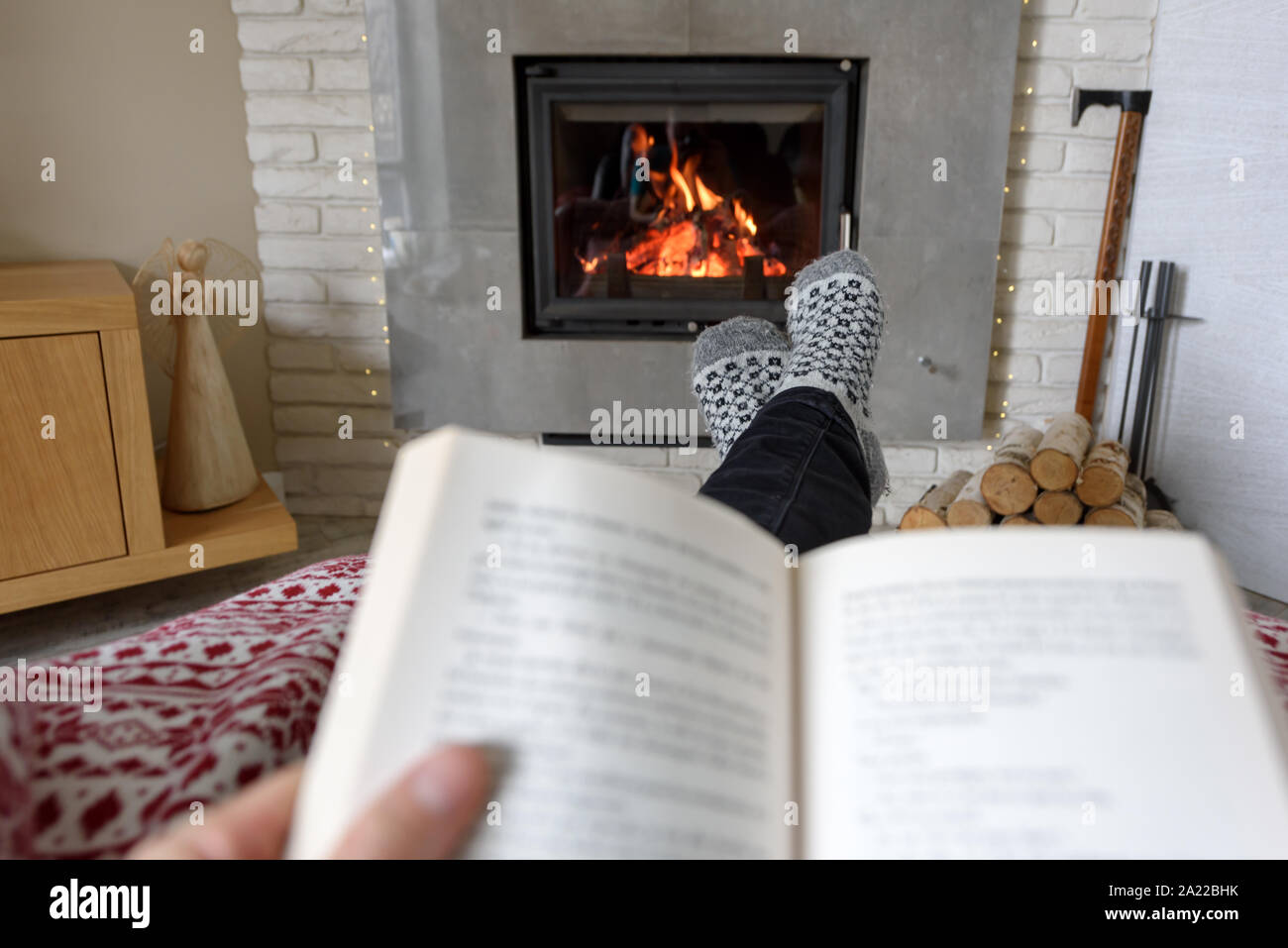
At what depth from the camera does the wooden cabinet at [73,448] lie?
1.29 metres

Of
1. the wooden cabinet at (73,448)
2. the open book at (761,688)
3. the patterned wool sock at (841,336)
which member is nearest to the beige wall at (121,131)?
the wooden cabinet at (73,448)

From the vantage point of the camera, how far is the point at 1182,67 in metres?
1.58

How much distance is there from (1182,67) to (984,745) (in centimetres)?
170

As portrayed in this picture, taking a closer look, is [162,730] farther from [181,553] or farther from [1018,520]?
[1018,520]

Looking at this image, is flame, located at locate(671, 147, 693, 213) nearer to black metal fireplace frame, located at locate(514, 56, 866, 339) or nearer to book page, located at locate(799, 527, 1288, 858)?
black metal fireplace frame, located at locate(514, 56, 866, 339)

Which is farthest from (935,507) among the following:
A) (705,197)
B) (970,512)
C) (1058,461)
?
(705,197)

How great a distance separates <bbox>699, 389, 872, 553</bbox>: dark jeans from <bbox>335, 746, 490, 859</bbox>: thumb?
1.45 ft

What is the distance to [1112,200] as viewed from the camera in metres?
1.66

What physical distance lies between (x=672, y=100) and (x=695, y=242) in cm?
27

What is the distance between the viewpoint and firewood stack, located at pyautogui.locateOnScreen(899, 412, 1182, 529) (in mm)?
1394

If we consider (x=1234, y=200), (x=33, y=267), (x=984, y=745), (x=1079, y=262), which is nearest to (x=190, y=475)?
(x=33, y=267)

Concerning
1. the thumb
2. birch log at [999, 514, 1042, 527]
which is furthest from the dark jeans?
birch log at [999, 514, 1042, 527]

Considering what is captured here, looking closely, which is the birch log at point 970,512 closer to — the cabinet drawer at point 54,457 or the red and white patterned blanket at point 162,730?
→ the red and white patterned blanket at point 162,730
